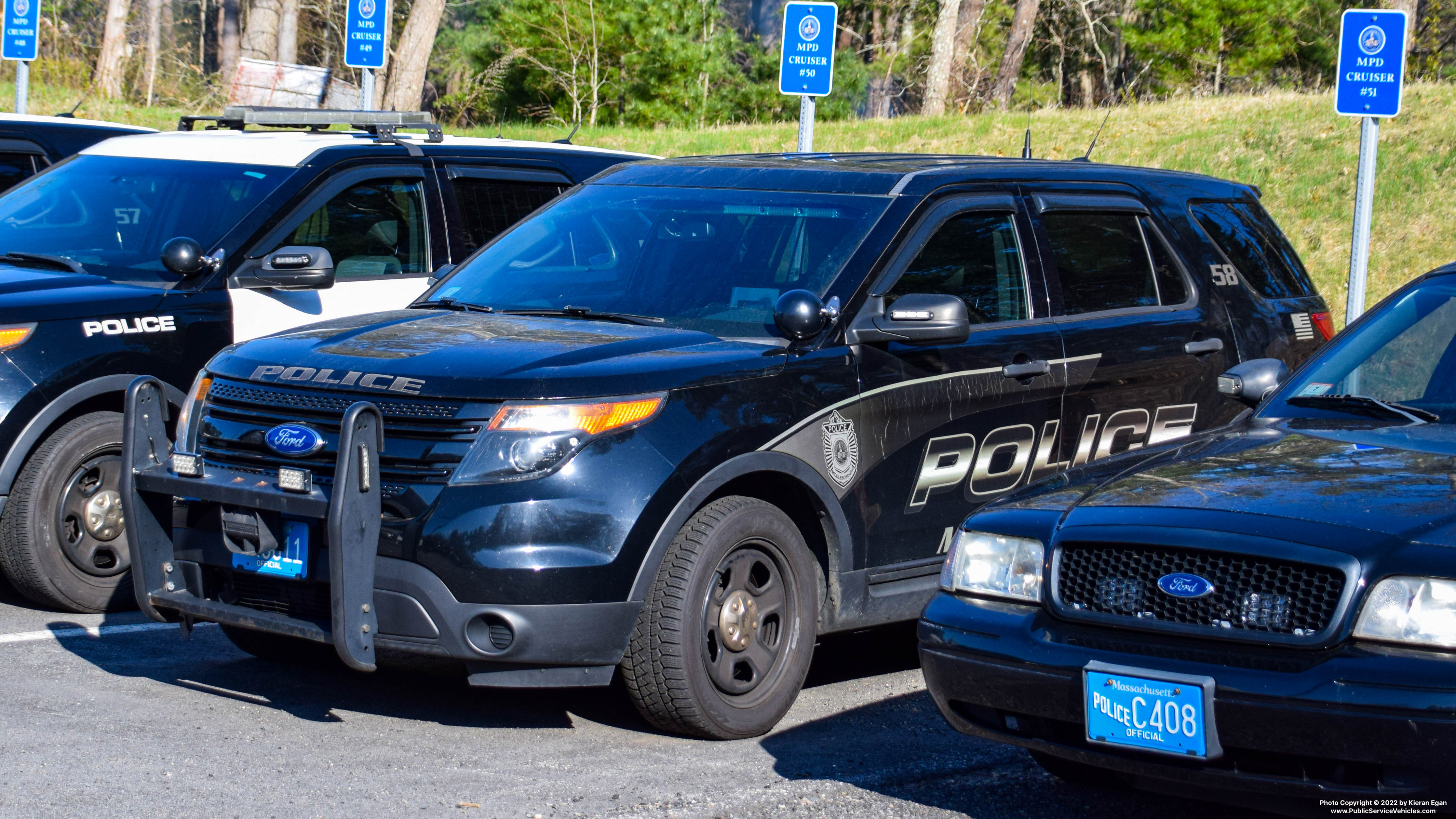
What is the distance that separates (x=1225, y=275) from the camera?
6922mm

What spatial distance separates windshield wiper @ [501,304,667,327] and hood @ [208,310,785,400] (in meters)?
0.04

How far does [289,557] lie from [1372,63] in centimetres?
827

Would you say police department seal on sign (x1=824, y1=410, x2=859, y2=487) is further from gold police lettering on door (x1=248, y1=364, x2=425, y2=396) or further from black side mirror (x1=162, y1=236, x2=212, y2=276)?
black side mirror (x1=162, y1=236, x2=212, y2=276)

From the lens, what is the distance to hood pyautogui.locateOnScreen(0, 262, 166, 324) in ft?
21.0

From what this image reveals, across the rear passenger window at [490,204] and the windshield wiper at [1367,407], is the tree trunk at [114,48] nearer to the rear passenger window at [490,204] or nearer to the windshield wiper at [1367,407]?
the rear passenger window at [490,204]

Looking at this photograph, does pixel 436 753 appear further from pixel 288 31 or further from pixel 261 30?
pixel 288 31

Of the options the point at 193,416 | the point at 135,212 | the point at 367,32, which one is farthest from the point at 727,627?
the point at 367,32

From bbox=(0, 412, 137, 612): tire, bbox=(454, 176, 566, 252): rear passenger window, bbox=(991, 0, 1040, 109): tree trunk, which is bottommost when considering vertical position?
bbox=(0, 412, 137, 612): tire

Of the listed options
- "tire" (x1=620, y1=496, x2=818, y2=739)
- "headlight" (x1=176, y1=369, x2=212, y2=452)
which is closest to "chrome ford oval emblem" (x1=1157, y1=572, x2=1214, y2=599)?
"tire" (x1=620, y1=496, x2=818, y2=739)

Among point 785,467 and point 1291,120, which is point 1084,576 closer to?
point 785,467

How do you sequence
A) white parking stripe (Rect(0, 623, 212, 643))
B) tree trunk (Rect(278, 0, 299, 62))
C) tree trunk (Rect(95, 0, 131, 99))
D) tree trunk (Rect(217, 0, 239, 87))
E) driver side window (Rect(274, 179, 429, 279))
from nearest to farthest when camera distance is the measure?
white parking stripe (Rect(0, 623, 212, 643)) < driver side window (Rect(274, 179, 429, 279)) < tree trunk (Rect(95, 0, 131, 99)) < tree trunk (Rect(278, 0, 299, 62)) < tree trunk (Rect(217, 0, 239, 87))

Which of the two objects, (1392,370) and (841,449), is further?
(841,449)

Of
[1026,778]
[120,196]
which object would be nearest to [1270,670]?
[1026,778]

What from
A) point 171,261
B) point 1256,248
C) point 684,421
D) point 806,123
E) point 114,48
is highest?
point 114,48
